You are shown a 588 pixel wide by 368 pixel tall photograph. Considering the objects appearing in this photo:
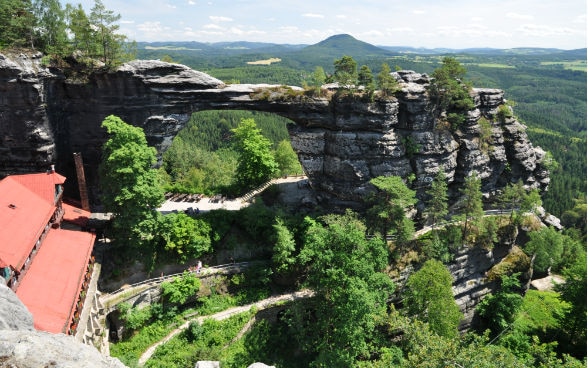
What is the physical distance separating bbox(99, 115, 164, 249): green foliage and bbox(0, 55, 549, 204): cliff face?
191 inches

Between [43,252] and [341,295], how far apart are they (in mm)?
19365

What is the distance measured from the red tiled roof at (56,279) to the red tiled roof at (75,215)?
8.97 feet

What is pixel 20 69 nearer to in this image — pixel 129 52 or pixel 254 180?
pixel 129 52

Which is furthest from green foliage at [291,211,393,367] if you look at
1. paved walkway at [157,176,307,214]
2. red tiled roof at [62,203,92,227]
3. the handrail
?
red tiled roof at [62,203,92,227]

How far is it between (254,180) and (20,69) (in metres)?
21.9

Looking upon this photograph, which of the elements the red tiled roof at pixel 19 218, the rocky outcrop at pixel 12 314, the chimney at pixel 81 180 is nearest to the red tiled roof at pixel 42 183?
the red tiled roof at pixel 19 218

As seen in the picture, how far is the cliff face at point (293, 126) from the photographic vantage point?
27.4m

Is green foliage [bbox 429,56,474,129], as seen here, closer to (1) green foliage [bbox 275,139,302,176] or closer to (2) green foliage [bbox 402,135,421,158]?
(2) green foliage [bbox 402,135,421,158]

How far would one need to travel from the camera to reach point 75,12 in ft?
92.9

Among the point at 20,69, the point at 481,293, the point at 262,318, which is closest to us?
the point at 20,69

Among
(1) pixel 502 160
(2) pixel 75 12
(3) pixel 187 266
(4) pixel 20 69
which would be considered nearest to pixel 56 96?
(4) pixel 20 69

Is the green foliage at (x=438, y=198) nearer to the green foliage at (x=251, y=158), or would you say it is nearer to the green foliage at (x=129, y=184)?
the green foliage at (x=251, y=158)

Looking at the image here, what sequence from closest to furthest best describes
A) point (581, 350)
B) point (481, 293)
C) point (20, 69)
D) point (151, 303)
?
point (20, 69)
point (151, 303)
point (581, 350)
point (481, 293)

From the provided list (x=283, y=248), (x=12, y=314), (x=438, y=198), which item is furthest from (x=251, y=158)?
(x=12, y=314)
